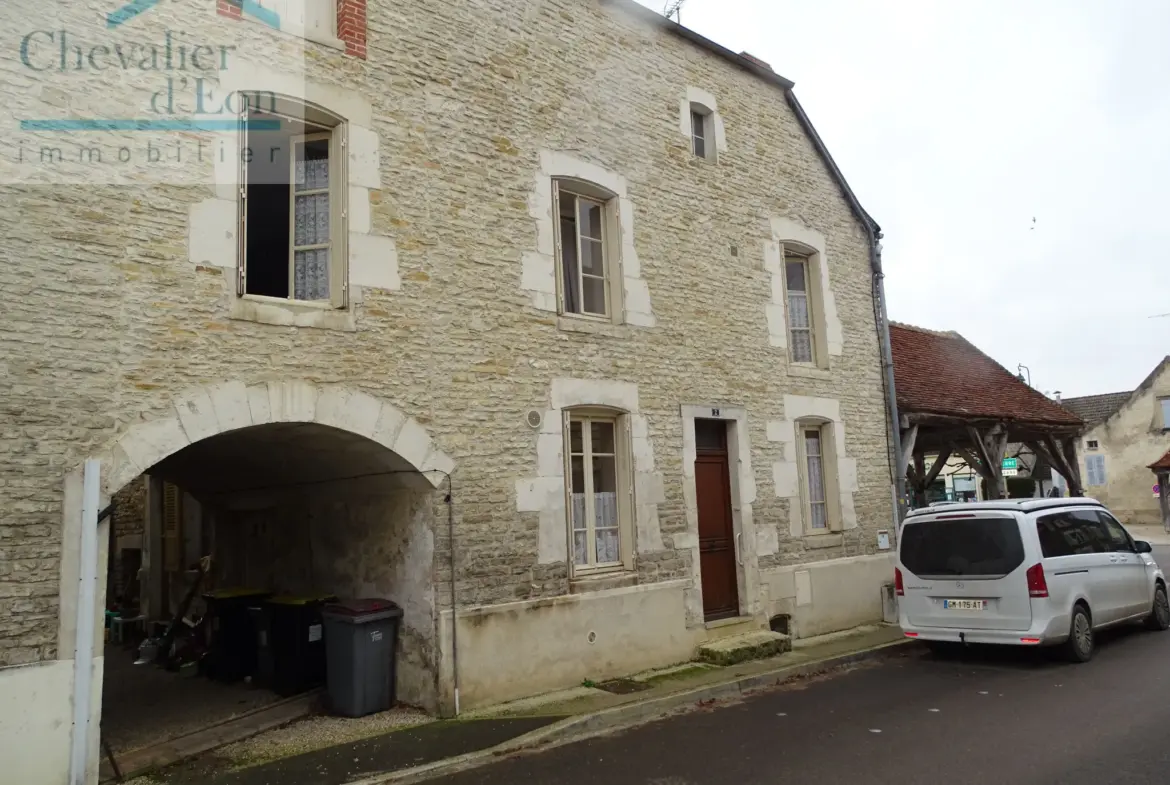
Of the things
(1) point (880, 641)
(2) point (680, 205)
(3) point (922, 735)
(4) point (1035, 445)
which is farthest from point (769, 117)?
(4) point (1035, 445)

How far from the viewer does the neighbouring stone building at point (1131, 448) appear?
3152cm

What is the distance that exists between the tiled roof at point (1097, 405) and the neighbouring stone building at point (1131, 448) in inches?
2.2

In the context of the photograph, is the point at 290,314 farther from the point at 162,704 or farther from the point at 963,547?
the point at 963,547

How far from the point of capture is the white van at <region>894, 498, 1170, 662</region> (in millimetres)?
8188

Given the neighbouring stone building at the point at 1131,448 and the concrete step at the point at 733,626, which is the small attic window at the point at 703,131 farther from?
the neighbouring stone building at the point at 1131,448

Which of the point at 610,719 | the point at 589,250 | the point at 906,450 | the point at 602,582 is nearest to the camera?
the point at 610,719

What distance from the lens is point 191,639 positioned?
381 inches

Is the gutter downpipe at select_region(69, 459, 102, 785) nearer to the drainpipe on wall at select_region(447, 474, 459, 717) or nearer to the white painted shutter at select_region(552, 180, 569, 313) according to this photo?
the drainpipe on wall at select_region(447, 474, 459, 717)

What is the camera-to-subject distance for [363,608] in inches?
286

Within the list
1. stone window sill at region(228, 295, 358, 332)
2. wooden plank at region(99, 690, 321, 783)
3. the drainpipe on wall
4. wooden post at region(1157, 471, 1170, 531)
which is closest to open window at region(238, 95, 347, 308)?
stone window sill at region(228, 295, 358, 332)

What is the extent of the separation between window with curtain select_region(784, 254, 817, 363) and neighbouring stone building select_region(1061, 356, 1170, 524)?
85.1 ft

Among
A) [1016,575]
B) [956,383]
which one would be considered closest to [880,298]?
[956,383]

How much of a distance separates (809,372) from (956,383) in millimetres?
4778
